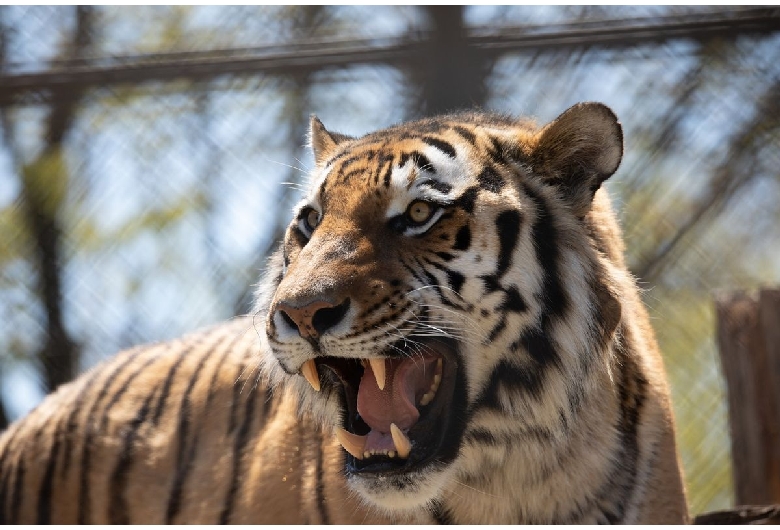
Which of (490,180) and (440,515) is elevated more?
(490,180)

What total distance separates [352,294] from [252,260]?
Answer: 172 cm

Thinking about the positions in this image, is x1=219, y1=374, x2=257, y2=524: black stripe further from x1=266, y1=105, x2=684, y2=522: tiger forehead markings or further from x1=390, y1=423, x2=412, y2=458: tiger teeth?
x1=390, y1=423, x2=412, y2=458: tiger teeth

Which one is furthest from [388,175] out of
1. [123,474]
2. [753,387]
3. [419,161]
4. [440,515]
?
[753,387]

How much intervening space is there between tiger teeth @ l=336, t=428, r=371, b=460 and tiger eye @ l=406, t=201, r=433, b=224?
0.35m

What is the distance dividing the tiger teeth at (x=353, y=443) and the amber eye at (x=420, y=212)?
35 centimetres

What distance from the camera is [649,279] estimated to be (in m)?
2.87

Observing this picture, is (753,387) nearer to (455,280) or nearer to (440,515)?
(440,515)

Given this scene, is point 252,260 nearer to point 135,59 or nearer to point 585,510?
point 135,59

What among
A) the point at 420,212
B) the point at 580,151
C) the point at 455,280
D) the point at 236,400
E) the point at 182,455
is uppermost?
the point at 580,151

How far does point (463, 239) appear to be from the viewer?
154 centimetres

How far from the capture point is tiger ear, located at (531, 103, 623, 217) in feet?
5.28

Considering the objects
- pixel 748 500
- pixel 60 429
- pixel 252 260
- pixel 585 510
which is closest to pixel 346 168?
pixel 585 510

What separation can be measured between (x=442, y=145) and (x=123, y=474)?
115cm

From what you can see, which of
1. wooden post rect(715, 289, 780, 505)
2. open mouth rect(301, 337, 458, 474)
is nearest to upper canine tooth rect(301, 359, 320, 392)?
open mouth rect(301, 337, 458, 474)
